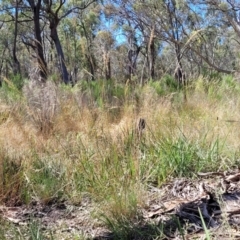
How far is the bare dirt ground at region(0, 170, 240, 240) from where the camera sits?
145 cm

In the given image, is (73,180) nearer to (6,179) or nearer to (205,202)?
(6,179)

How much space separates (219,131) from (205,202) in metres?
1.02

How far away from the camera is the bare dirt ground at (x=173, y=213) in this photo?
145 cm

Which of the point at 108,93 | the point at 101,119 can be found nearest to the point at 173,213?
the point at 101,119

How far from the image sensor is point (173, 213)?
1623 mm

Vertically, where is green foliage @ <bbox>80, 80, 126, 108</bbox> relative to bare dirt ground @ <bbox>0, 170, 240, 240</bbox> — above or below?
above

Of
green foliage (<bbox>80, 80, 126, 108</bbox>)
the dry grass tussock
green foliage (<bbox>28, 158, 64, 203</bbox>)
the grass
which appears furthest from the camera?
green foliage (<bbox>80, 80, 126, 108</bbox>)

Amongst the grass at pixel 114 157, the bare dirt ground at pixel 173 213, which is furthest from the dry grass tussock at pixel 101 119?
the bare dirt ground at pixel 173 213

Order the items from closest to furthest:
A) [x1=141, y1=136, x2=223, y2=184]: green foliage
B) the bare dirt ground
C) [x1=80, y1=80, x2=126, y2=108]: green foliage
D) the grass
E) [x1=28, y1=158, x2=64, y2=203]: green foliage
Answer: the bare dirt ground, the grass, [x1=28, y1=158, x2=64, y2=203]: green foliage, [x1=141, y1=136, x2=223, y2=184]: green foliage, [x1=80, y1=80, x2=126, y2=108]: green foliage

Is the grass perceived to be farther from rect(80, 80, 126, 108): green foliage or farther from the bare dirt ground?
rect(80, 80, 126, 108): green foliage

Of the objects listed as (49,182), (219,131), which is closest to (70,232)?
(49,182)

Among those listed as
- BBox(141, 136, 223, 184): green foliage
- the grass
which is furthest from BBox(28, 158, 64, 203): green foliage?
BBox(141, 136, 223, 184): green foliage

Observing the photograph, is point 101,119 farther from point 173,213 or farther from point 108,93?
point 173,213

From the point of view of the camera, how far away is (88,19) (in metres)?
17.6
